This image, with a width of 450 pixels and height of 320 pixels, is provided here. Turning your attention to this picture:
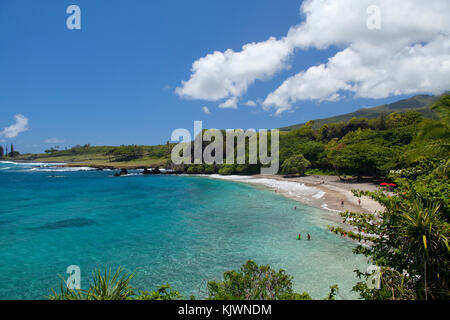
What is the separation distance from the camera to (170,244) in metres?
26.4

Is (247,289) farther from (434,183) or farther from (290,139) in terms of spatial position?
(290,139)

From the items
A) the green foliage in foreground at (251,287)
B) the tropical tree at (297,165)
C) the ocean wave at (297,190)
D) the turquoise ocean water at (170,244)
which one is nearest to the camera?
the green foliage in foreground at (251,287)

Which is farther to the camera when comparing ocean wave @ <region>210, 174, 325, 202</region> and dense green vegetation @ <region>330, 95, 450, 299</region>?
ocean wave @ <region>210, 174, 325, 202</region>

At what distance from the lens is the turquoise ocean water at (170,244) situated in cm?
1852

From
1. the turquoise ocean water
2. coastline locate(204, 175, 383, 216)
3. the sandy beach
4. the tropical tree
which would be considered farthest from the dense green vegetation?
the tropical tree

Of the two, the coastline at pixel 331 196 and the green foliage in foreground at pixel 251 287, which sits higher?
the green foliage in foreground at pixel 251 287

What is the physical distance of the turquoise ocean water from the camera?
18516 millimetres

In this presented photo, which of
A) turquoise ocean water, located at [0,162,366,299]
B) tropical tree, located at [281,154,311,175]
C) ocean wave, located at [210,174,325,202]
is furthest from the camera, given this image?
tropical tree, located at [281,154,311,175]

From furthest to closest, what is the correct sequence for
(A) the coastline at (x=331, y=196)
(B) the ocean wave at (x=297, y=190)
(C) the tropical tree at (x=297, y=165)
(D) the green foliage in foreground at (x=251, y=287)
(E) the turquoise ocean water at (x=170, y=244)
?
(C) the tropical tree at (x=297, y=165), (B) the ocean wave at (x=297, y=190), (A) the coastline at (x=331, y=196), (E) the turquoise ocean water at (x=170, y=244), (D) the green foliage in foreground at (x=251, y=287)

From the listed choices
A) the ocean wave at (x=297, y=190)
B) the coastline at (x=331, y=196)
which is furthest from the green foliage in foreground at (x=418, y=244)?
the ocean wave at (x=297, y=190)

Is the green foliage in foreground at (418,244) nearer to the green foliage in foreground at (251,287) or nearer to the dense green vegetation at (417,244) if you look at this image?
the dense green vegetation at (417,244)

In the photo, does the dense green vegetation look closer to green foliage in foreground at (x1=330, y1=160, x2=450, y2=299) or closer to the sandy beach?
green foliage in foreground at (x1=330, y1=160, x2=450, y2=299)
